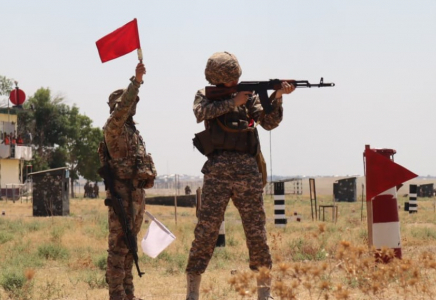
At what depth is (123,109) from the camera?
6637 mm

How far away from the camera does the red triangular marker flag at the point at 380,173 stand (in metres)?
8.12

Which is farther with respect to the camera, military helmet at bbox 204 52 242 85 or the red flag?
the red flag

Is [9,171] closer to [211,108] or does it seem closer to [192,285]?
[192,285]

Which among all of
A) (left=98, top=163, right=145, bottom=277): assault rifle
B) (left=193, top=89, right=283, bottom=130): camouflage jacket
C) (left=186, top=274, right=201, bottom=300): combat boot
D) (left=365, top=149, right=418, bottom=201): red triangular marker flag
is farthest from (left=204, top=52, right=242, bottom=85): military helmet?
(left=365, top=149, right=418, bottom=201): red triangular marker flag

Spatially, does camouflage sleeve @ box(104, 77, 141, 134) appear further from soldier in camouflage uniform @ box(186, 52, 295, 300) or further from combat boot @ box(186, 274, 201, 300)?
combat boot @ box(186, 274, 201, 300)

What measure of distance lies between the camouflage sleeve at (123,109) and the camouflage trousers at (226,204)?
2.93 feet

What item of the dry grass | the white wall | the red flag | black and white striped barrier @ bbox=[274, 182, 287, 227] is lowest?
the dry grass

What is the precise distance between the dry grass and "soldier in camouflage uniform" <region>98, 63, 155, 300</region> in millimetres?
767

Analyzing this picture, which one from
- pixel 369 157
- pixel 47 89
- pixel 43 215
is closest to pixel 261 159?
pixel 369 157

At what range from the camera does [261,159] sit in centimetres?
647

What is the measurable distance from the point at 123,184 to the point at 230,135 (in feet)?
4.08

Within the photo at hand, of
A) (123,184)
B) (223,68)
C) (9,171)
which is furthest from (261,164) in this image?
(9,171)

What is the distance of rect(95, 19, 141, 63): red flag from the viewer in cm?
693

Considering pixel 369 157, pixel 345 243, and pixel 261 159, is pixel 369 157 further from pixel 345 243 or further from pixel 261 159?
pixel 345 243
